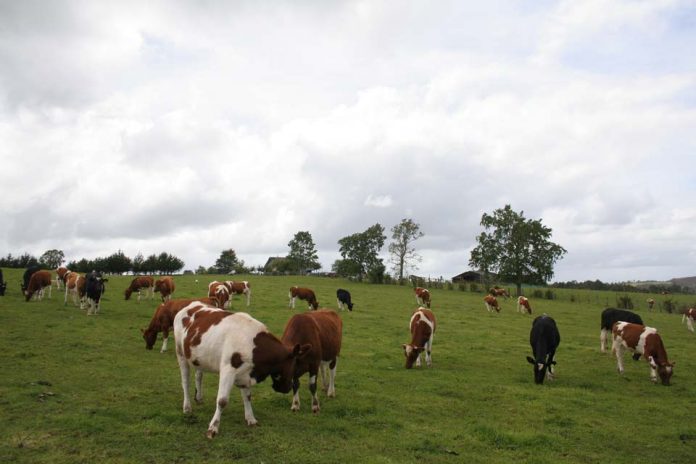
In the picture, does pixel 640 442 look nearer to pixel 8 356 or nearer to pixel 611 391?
pixel 611 391

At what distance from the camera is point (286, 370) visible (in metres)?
9.44

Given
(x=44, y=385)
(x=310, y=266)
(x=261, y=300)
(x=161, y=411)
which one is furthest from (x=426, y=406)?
(x=310, y=266)

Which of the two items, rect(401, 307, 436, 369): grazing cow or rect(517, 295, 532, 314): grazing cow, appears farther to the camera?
rect(517, 295, 532, 314): grazing cow

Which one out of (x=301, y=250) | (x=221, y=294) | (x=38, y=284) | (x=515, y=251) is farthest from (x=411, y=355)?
(x=301, y=250)

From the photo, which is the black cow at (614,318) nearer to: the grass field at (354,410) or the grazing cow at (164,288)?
the grass field at (354,410)

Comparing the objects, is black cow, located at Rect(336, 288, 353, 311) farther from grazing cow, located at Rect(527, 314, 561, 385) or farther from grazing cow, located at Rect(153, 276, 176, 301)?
grazing cow, located at Rect(527, 314, 561, 385)

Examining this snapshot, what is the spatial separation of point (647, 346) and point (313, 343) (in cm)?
1284

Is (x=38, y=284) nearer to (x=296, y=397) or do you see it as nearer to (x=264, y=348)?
(x=296, y=397)

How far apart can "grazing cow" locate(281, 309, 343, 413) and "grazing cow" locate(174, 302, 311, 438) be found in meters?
0.72

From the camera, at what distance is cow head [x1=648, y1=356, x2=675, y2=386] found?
53.9ft

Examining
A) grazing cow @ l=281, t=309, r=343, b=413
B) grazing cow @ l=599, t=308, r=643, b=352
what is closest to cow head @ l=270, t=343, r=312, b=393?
grazing cow @ l=281, t=309, r=343, b=413

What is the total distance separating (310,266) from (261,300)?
71979 mm

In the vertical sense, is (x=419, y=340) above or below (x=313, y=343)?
below

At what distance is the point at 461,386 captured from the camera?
14.5 m
